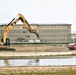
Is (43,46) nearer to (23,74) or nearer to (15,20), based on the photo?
(15,20)

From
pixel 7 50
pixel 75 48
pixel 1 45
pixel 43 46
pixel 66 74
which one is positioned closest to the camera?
pixel 66 74

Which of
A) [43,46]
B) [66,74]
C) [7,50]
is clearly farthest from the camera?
[43,46]

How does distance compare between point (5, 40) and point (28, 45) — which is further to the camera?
point (28, 45)

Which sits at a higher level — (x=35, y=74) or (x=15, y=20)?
(x=15, y=20)

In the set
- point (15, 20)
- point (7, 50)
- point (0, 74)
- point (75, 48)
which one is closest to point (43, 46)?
point (75, 48)

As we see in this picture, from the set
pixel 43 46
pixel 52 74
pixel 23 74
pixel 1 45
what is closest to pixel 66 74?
pixel 52 74

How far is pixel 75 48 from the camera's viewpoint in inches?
3666

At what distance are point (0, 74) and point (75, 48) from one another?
68.4m

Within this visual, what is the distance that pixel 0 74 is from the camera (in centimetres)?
2598

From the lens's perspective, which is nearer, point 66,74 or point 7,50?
point 66,74

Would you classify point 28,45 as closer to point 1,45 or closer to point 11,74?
point 1,45

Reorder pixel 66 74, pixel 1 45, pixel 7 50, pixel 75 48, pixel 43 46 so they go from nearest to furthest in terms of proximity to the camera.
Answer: pixel 66 74 → pixel 7 50 → pixel 1 45 → pixel 75 48 → pixel 43 46

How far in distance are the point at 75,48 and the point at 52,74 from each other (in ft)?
224

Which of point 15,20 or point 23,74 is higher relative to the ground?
point 15,20
